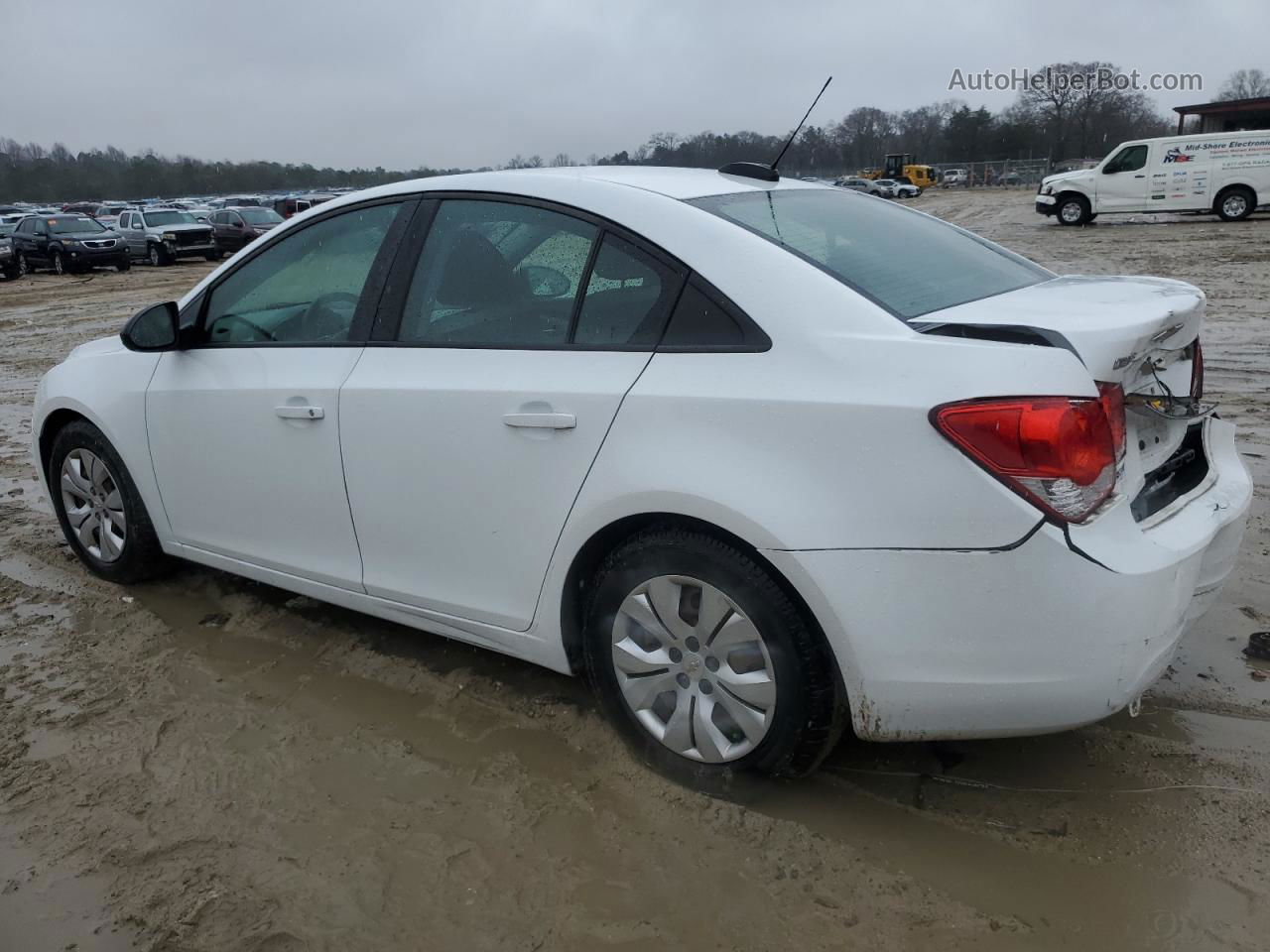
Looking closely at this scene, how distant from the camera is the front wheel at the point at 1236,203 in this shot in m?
22.4

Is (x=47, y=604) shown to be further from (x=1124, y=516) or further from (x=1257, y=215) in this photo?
(x=1257, y=215)

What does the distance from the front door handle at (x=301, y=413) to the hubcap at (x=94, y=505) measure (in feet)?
4.09

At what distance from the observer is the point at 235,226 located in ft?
93.8

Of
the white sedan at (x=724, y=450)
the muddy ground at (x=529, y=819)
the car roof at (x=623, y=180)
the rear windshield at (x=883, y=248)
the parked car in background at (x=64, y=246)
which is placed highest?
the parked car in background at (x=64, y=246)

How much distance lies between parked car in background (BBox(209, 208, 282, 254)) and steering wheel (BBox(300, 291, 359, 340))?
86.7 feet

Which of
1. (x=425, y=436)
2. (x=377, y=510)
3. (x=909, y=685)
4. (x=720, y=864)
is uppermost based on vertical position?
(x=425, y=436)

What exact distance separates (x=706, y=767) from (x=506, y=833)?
0.54m

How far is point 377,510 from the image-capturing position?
3.20 metres

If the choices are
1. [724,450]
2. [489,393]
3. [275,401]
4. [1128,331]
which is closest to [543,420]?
[489,393]

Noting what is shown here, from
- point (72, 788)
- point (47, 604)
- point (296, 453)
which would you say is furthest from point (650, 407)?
point (47, 604)

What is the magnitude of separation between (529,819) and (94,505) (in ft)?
8.90

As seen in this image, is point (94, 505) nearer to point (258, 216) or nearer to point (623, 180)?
point (623, 180)

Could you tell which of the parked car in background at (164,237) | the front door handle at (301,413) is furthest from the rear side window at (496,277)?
the parked car in background at (164,237)

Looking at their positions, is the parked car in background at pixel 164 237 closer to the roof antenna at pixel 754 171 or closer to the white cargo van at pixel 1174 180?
the white cargo van at pixel 1174 180
